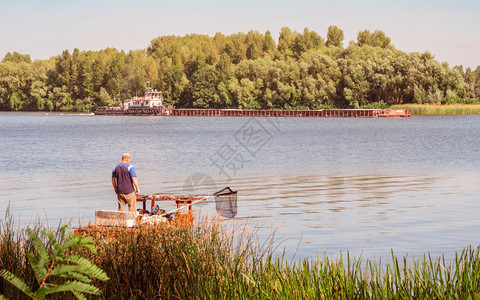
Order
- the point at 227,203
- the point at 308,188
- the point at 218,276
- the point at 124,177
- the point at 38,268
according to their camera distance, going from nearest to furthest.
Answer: the point at 38,268 < the point at 218,276 < the point at 124,177 < the point at 227,203 < the point at 308,188

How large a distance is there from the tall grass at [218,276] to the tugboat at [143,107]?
166259mm

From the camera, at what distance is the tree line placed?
132 meters

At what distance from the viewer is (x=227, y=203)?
20.0m

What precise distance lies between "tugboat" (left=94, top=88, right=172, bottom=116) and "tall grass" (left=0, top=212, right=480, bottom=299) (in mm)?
166259

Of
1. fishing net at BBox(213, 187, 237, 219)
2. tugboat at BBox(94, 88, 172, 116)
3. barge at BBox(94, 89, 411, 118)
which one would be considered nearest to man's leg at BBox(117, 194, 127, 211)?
fishing net at BBox(213, 187, 237, 219)

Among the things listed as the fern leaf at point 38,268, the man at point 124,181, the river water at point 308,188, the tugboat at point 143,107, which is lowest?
the river water at point 308,188

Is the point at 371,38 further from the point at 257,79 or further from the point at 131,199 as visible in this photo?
the point at 131,199

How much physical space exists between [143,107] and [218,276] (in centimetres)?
17059

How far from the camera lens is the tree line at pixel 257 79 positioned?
132 meters

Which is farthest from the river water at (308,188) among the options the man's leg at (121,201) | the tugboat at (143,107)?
the tugboat at (143,107)

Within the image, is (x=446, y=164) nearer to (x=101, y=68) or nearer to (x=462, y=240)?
(x=462, y=240)

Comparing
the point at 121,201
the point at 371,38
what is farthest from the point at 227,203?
the point at 371,38

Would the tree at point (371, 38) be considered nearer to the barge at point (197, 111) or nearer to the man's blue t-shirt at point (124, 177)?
the barge at point (197, 111)

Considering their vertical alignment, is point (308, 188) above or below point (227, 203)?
below
